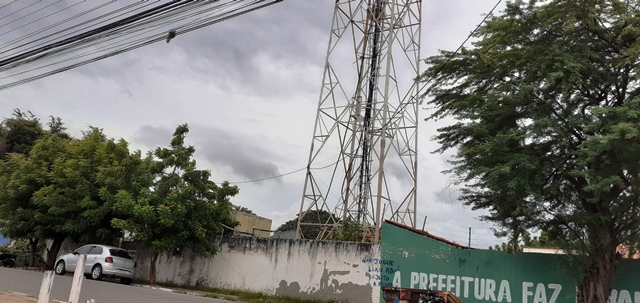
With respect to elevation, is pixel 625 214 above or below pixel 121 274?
above

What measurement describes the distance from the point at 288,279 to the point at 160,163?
22.3ft

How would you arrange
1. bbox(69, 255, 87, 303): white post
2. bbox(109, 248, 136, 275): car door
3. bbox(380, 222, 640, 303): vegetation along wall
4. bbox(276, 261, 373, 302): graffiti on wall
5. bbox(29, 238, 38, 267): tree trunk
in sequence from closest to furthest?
bbox(69, 255, 87, 303): white post < bbox(380, 222, 640, 303): vegetation along wall < bbox(276, 261, 373, 302): graffiti on wall < bbox(109, 248, 136, 275): car door < bbox(29, 238, 38, 267): tree trunk

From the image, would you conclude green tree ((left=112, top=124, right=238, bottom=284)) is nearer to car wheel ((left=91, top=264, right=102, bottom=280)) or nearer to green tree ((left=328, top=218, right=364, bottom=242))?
car wheel ((left=91, top=264, right=102, bottom=280))

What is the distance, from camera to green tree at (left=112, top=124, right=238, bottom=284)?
18.8 metres

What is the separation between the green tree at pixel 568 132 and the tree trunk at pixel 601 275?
0.8 inches

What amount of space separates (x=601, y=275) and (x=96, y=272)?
15.6 m

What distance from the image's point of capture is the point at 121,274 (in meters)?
18.7

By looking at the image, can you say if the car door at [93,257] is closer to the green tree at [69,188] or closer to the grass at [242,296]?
the green tree at [69,188]

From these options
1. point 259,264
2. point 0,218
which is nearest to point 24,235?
point 0,218

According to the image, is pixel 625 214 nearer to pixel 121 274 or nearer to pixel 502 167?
pixel 502 167

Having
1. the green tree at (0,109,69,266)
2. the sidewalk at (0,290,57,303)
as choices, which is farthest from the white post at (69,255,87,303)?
the green tree at (0,109,69,266)

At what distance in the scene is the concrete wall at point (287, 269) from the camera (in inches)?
605

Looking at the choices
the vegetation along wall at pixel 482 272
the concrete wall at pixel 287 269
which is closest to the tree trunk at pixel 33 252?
the concrete wall at pixel 287 269

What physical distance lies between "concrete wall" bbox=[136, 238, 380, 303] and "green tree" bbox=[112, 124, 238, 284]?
73 cm
